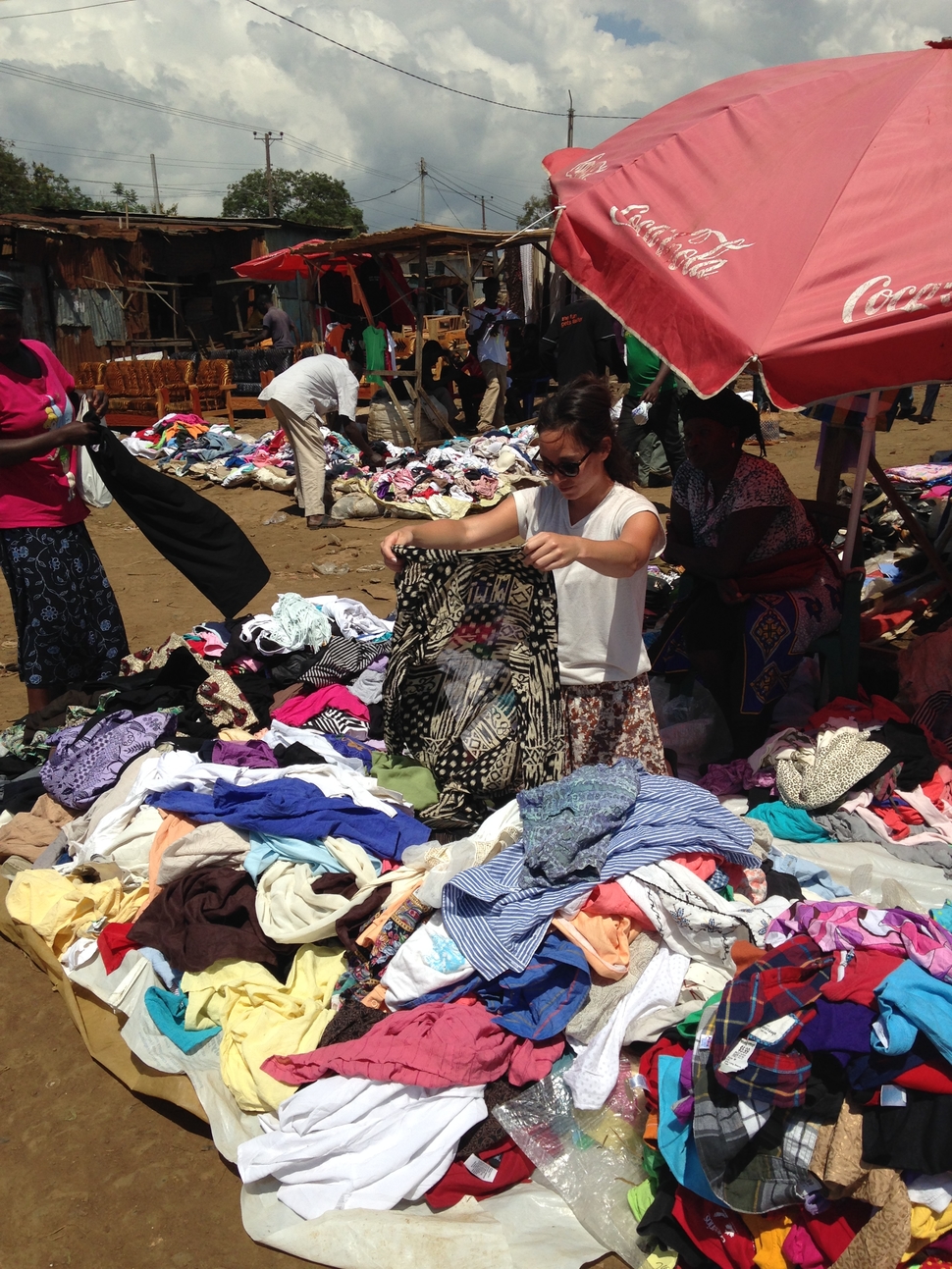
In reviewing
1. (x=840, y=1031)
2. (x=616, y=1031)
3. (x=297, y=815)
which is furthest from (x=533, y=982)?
(x=297, y=815)

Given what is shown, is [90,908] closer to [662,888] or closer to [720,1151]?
[662,888]

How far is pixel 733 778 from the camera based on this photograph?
362 centimetres

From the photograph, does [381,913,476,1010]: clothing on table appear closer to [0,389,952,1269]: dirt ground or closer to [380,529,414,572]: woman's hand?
[0,389,952,1269]: dirt ground

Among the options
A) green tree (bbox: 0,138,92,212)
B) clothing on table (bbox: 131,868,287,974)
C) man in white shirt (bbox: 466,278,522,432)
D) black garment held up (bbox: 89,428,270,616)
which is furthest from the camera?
green tree (bbox: 0,138,92,212)

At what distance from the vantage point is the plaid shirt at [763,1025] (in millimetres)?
1905

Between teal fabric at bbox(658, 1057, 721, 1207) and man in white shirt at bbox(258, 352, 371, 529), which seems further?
man in white shirt at bbox(258, 352, 371, 529)

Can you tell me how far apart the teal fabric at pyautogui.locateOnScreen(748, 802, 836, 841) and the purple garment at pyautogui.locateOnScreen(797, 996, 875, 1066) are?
49.4 inches

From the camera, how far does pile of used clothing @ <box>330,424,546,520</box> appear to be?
987cm

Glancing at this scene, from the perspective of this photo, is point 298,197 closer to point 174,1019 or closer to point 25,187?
point 25,187

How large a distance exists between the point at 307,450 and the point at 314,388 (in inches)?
25.3

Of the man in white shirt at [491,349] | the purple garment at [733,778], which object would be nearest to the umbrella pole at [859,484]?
the purple garment at [733,778]

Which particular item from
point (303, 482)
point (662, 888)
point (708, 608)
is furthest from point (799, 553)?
point (303, 482)

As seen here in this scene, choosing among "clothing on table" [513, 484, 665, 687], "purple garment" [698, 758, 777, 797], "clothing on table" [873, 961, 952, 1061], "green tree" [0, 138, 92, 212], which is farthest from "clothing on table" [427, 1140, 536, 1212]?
"green tree" [0, 138, 92, 212]

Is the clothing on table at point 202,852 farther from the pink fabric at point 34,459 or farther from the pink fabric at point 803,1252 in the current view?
the pink fabric at point 803,1252
